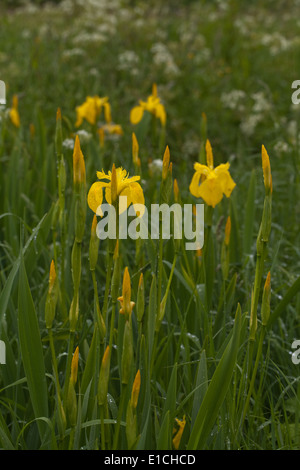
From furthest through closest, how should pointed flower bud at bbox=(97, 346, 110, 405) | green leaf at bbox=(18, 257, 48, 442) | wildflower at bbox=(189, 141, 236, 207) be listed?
wildflower at bbox=(189, 141, 236, 207) < green leaf at bbox=(18, 257, 48, 442) < pointed flower bud at bbox=(97, 346, 110, 405)

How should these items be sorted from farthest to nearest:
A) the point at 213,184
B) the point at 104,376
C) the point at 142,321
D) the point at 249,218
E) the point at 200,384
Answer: the point at 249,218
the point at 142,321
the point at 213,184
the point at 200,384
the point at 104,376

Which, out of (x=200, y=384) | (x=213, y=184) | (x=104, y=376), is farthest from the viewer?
(x=213, y=184)

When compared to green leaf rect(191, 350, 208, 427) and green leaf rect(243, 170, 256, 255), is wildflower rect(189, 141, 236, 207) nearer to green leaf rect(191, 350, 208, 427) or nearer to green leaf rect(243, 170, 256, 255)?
green leaf rect(191, 350, 208, 427)

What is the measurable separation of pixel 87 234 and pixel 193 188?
0.72 m

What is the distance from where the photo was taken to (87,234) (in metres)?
1.92

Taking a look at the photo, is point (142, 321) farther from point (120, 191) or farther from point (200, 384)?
point (120, 191)

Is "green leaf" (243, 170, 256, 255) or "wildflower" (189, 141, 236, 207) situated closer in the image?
"wildflower" (189, 141, 236, 207)

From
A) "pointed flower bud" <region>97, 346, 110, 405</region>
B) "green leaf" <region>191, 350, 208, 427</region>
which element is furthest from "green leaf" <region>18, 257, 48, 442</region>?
"green leaf" <region>191, 350, 208, 427</region>

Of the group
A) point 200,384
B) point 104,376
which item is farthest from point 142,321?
point 104,376

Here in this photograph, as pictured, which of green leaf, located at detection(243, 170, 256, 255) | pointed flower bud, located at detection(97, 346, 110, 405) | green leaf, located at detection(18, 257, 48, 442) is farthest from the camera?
green leaf, located at detection(243, 170, 256, 255)

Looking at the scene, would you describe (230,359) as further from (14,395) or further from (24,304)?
(14,395)

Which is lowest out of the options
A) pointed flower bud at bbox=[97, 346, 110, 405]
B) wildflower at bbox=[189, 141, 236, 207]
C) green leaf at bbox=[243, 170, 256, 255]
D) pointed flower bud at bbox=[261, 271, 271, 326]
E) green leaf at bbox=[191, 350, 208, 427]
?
green leaf at bbox=[191, 350, 208, 427]

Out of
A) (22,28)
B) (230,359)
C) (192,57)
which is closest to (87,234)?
(230,359)

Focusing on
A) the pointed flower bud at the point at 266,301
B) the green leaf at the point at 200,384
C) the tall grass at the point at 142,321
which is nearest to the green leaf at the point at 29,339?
the tall grass at the point at 142,321
